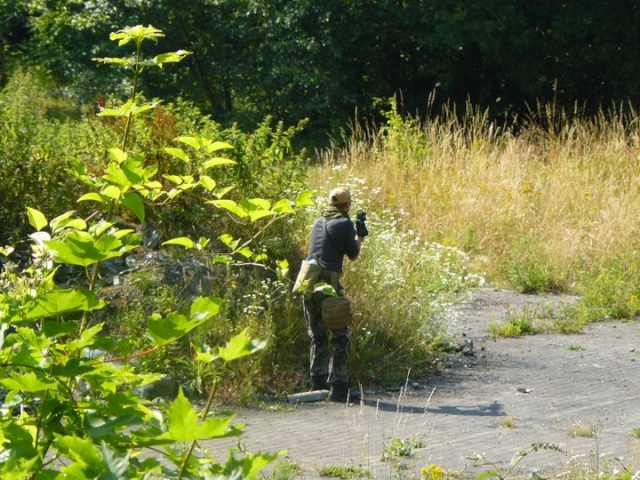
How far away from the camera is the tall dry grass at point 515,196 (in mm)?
13758

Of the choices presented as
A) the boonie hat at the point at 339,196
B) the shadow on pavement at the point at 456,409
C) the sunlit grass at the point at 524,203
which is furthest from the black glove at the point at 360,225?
the sunlit grass at the point at 524,203

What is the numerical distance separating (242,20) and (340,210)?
1741 cm

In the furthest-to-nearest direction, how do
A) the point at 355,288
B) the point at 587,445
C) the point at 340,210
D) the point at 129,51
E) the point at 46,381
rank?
the point at 129,51 → the point at 355,288 → the point at 340,210 → the point at 587,445 → the point at 46,381

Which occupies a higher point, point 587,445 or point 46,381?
point 46,381

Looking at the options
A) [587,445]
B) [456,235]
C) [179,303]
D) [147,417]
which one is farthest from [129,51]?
[147,417]

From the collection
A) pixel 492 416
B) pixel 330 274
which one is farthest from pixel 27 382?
pixel 330 274

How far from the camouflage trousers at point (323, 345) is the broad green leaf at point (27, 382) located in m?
6.37

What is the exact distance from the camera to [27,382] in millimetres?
2615

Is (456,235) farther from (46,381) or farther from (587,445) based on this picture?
(46,381)

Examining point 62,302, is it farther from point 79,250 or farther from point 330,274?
point 330,274

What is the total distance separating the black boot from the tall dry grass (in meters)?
4.17

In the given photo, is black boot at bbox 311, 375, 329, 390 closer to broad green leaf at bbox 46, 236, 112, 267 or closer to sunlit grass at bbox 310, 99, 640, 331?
sunlit grass at bbox 310, 99, 640, 331

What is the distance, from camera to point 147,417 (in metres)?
2.76

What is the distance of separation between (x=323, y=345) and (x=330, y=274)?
24.6 inches
